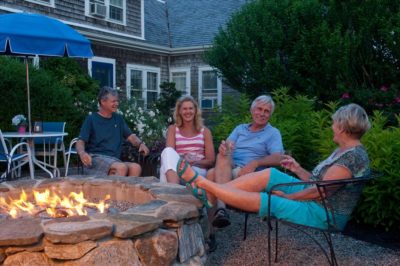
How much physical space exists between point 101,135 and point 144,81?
9.60 m

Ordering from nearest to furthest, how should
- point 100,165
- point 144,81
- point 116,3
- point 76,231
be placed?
point 76,231, point 100,165, point 116,3, point 144,81

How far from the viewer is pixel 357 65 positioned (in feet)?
24.3

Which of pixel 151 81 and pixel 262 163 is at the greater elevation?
pixel 151 81

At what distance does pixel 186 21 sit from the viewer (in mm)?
15883

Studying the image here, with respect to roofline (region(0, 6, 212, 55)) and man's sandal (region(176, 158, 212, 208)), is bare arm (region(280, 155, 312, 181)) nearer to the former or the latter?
man's sandal (region(176, 158, 212, 208))

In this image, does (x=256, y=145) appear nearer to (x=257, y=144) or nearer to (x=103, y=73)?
(x=257, y=144)

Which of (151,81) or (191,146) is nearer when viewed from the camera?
(191,146)

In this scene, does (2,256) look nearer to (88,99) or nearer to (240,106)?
(240,106)

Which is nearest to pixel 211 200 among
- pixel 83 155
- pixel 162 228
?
pixel 162 228

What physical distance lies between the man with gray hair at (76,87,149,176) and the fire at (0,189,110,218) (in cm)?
82

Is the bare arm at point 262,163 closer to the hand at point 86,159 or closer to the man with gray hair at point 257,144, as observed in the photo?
the man with gray hair at point 257,144

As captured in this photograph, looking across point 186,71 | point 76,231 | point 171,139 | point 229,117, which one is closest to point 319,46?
point 229,117

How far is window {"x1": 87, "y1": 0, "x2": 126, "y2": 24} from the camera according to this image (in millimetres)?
12070

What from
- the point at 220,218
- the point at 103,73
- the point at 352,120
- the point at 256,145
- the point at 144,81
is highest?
the point at 103,73
